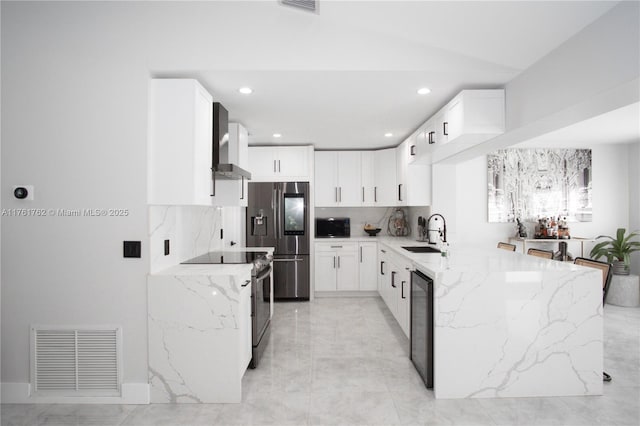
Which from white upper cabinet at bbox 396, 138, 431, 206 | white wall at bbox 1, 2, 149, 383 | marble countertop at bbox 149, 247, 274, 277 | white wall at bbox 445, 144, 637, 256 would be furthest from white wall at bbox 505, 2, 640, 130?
white wall at bbox 445, 144, 637, 256

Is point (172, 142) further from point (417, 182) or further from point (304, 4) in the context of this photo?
point (417, 182)

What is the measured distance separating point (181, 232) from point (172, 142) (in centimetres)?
88

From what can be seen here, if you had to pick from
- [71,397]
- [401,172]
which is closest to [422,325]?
[71,397]

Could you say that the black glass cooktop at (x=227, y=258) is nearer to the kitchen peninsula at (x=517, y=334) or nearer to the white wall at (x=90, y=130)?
the white wall at (x=90, y=130)

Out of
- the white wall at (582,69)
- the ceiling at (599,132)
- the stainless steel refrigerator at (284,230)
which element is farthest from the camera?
the stainless steel refrigerator at (284,230)

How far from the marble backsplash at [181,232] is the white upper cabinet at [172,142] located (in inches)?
7.7

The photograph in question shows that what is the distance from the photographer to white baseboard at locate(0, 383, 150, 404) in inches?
91.2

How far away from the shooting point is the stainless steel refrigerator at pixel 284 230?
5.00 meters

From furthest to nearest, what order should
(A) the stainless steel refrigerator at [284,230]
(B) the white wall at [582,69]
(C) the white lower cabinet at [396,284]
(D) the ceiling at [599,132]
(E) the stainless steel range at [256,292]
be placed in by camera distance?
1. (A) the stainless steel refrigerator at [284,230]
2. (D) the ceiling at [599,132]
3. (C) the white lower cabinet at [396,284]
4. (E) the stainless steel range at [256,292]
5. (B) the white wall at [582,69]

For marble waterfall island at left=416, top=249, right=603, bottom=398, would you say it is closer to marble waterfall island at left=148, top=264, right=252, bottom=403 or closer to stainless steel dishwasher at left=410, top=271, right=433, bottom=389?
stainless steel dishwasher at left=410, top=271, right=433, bottom=389

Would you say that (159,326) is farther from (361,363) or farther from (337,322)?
Result: (337,322)

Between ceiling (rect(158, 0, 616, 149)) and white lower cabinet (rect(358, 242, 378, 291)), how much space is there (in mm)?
2766

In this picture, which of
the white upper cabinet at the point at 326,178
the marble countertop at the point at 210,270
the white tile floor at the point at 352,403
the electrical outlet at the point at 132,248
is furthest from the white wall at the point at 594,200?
the electrical outlet at the point at 132,248

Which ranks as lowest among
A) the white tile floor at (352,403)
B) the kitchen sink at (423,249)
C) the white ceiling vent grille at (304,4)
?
the white tile floor at (352,403)
